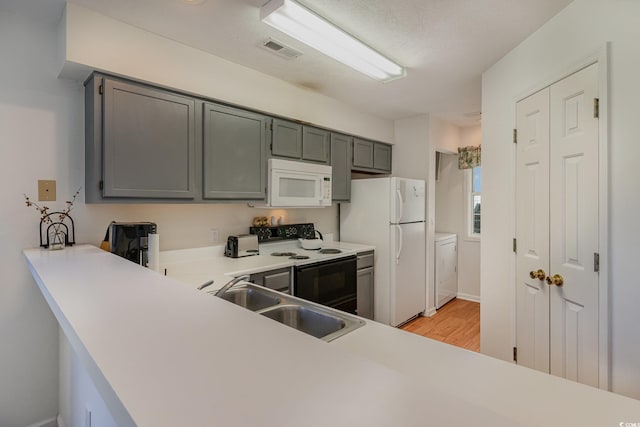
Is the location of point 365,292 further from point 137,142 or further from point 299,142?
point 137,142

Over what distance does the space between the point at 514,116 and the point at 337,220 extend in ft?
7.44

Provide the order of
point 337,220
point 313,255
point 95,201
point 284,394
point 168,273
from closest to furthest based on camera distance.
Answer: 1. point 284,394
2. point 95,201
3. point 168,273
4. point 313,255
5. point 337,220

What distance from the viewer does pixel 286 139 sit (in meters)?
2.92

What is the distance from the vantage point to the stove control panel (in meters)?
3.05

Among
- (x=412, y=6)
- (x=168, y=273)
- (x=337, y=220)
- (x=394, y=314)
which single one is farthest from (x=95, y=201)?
(x=394, y=314)

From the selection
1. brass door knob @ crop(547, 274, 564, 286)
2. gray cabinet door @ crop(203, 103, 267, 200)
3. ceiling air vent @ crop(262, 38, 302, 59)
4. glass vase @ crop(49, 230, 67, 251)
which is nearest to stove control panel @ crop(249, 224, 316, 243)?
gray cabinet door @ crop(203, 103, 267, 200)

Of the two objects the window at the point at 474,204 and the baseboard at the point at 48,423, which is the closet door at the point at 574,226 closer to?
the window at the point at 474,204

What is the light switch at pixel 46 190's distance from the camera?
77.4 inches

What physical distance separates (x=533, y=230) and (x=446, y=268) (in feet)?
8.18

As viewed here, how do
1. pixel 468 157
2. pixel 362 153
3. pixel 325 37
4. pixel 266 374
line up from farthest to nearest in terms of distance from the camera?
pixel 468 157 < pixel 362 153 < pixel 325 37 < pixel 266 374

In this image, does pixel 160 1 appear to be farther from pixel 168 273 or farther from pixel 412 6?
pixel 168 273

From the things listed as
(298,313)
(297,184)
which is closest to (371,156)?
(297,184)

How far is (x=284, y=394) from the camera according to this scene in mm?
487

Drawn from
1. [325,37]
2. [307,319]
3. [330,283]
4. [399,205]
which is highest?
[325,37]
